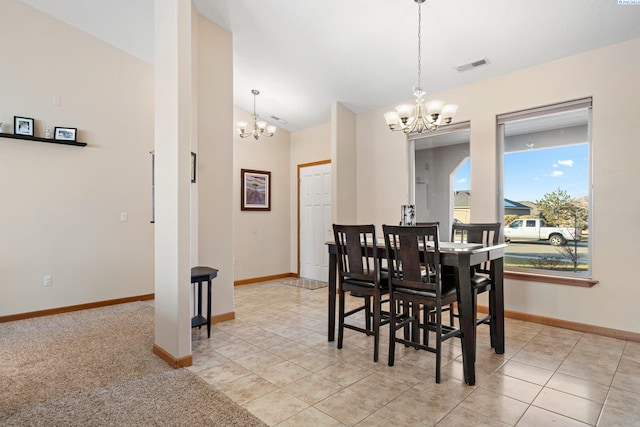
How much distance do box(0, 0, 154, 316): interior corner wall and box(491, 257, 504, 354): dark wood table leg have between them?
4344 millimetres

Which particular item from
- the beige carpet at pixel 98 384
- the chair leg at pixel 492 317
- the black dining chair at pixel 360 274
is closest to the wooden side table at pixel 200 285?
the beige carpet at pixel 98 384

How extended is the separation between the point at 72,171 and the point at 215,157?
192 cm

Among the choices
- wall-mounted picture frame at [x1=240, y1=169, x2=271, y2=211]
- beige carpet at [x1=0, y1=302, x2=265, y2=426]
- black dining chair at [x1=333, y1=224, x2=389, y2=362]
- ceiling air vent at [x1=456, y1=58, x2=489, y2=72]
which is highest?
ceiling air vent at [x1=456, y1=58, x2=489, y2=72]

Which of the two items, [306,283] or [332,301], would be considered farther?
[306,283]

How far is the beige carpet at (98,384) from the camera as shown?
2.02 m

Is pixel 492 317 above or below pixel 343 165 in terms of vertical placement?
below

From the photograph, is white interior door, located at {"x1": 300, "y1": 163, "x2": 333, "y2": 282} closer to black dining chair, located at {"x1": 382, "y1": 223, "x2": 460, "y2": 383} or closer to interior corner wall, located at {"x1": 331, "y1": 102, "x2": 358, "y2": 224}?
interior corner wall, located at {"x1": 331, "y1": 102, "x2": 358, "y2": 224}

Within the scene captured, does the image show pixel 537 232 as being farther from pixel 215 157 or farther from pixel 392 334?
pixel 215 157

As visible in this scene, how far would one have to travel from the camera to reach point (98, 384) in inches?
95.4

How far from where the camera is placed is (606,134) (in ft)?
11.3

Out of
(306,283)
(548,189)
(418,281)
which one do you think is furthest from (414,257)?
(306,283)

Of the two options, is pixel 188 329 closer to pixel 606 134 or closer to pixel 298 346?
pixel 298 346

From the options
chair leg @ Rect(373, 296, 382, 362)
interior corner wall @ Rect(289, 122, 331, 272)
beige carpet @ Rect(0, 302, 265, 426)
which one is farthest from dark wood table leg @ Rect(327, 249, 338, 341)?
interior corner wall @ Rect(289, 122, 331, 272)

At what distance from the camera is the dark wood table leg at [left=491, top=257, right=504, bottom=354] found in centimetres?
296
